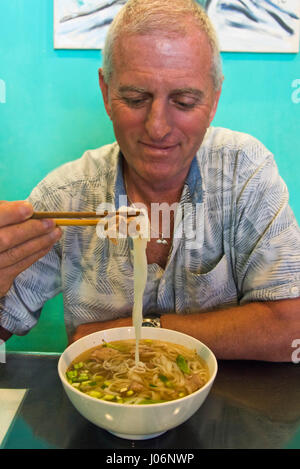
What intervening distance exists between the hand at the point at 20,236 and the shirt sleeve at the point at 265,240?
88cm

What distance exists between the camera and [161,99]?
155 cm

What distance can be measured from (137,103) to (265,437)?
123 centimetres

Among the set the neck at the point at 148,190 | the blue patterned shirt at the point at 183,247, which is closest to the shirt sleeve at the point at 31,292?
the blue patterned shirt at the point at 183,247

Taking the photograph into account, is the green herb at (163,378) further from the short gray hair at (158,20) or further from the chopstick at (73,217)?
the short gray hair at (158,20)

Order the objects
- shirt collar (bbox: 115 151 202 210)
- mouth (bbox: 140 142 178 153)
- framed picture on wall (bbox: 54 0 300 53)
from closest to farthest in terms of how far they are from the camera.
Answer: mouth (bbox: 140 142 178 153)
shirt collar (bbox: 115 151 202 210)
framed picture on wall (bbox: 54 0 300 53)

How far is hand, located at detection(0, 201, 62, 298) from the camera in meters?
1.19

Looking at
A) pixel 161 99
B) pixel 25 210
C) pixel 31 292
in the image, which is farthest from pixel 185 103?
pixel 31 292

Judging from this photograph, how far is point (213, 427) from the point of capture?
1.11 meters

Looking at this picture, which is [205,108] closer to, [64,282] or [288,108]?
[64,282]

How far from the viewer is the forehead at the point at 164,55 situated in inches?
59.7

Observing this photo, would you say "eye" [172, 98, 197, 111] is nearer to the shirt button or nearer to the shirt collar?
the shirt collar

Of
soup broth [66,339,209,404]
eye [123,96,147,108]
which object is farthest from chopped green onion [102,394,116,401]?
eye [123,96,147,108]

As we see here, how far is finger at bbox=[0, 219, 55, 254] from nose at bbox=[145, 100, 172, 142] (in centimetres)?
58

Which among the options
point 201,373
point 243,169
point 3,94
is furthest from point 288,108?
point 201,373
